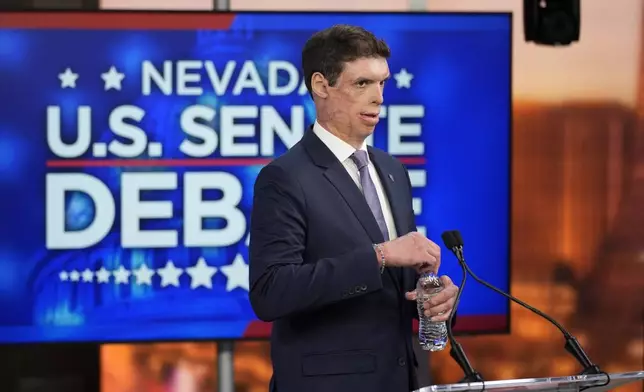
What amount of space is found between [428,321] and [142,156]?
245cm

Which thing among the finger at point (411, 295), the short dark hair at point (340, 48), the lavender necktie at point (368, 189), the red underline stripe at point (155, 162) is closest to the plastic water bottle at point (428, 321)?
the finger at point (411, 295)

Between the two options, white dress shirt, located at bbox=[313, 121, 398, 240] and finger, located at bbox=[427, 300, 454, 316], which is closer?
finger, located at bbox=[427, 300, 454, 316]

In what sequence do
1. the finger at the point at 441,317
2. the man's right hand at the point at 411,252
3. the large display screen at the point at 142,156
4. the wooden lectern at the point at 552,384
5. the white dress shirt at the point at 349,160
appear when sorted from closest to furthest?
the wooden lectern at the point at 552,384, the man's right hand at the point at 411,252, the finger at the point at 441,317, the white dress shirt at the point at 349,160, the large display screen at the point at 142,156

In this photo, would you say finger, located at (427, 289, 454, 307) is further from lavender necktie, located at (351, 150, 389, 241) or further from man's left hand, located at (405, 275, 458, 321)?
lavender necktie, located at (351, 150, 389, 241)

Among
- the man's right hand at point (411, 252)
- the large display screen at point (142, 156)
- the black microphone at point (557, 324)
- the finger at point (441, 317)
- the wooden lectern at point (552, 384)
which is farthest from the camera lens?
the large display screen at point (142, 156)

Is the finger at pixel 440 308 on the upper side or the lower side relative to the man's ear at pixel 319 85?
lower

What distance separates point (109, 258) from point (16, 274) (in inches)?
15.7

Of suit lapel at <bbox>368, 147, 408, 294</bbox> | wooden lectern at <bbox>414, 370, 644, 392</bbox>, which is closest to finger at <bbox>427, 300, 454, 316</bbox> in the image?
suit lapel at <bbox>368, 147, 408, 294</bbox>

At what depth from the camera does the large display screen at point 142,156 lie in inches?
163

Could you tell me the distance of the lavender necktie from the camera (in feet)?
6.57

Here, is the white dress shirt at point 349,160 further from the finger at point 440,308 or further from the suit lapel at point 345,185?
the finger at point 440,308

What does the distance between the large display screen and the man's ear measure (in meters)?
2.20

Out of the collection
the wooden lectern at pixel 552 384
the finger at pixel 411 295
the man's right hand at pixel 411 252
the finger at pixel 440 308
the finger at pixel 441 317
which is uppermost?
the man's right hand at pixel 411 252

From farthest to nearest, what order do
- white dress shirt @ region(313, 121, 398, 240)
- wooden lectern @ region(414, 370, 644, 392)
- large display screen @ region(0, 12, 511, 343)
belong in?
1. large display screen @ region(0, 12, 511, 343)
2. white dress shirt @ region(313, 121, 398, 240)
3. wooden lectern @ region(414, 370, 644, 392)
